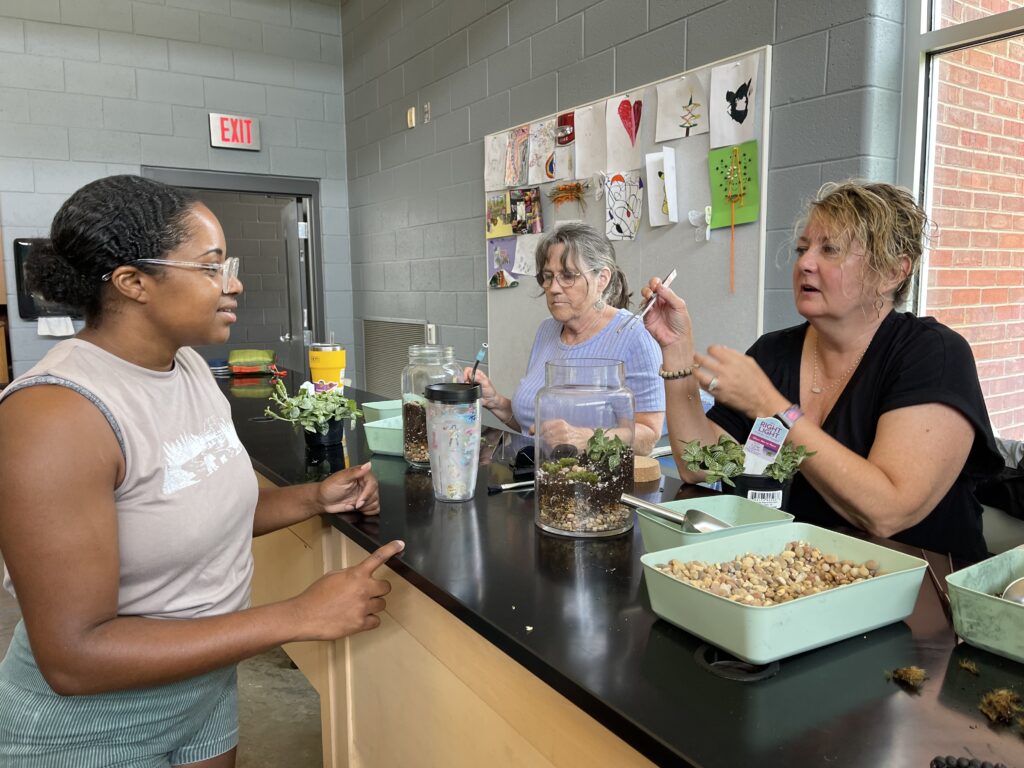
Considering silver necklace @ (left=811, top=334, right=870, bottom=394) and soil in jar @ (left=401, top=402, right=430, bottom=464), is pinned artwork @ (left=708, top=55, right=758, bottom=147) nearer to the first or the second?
silver necklace @ (left=811, top=334, right=870, bottom=394)

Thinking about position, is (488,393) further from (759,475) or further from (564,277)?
(759,475)

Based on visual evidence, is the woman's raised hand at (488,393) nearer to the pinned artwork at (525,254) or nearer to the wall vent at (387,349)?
the pinned artwork at (525,254)

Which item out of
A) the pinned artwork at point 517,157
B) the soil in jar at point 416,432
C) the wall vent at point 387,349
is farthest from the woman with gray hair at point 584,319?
the wall vent at point 387,349

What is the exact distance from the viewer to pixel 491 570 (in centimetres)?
109

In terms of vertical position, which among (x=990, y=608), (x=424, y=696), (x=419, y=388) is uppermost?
(x=419, y=388)

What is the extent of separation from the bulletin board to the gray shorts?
2016mm

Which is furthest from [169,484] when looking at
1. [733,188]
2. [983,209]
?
[983,209]

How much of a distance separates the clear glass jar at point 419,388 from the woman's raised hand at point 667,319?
18.8 inches

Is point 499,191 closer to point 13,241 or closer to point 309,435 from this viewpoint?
point 309,435

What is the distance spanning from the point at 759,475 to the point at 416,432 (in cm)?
80

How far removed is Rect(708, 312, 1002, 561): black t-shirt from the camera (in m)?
1.28

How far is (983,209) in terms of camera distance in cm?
221

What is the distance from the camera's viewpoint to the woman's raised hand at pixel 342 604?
1060 millimetres

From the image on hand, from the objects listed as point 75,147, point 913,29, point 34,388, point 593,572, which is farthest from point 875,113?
point 75,147
